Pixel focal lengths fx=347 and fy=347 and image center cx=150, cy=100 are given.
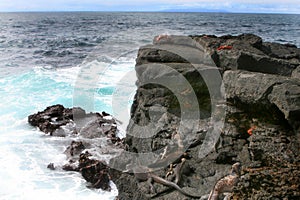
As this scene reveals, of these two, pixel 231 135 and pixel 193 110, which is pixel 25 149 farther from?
pixel 231 135

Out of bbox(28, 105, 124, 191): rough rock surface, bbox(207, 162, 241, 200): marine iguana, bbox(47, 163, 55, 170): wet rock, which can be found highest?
bbox(207, 162, 241, 200): marine iguana

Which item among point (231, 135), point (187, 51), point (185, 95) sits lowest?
point (231, 135)

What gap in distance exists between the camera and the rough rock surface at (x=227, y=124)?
587cm

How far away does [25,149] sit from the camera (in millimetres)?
12070

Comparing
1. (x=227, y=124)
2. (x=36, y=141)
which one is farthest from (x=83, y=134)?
(x=227, y=124)

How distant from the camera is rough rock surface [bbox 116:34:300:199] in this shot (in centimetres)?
587

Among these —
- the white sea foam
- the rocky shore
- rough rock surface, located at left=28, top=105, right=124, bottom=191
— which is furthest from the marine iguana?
rough rock surface, located at left=28, top=105, right=124, bottom=191

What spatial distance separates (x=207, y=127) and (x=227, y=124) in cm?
41

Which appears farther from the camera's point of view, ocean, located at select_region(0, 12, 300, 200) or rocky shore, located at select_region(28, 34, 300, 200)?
ocean, located at select_region(0, 12, 300, 200)

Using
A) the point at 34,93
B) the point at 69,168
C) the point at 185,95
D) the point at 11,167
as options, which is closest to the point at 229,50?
the point at 185,95

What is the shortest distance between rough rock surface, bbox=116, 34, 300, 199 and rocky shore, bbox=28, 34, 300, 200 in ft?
0.05

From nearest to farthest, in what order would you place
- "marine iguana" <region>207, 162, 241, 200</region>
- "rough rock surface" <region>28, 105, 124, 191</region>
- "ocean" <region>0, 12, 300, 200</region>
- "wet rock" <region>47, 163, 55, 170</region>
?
1. "marine iguana" <region>207, 162, 241, 200</region>
2. "ocean" <region>0, 12, 300, 200</region>
3. "rough rock surface" <region>28, 105, 124, 191</region>
4. "wet rock" <region>47, 163, 55, 170</region>

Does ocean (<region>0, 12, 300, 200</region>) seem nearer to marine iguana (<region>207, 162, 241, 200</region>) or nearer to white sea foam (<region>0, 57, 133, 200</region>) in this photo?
white sea foam (<region>0, 57, 133, 200</region>)

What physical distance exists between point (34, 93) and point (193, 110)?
44.8ft
